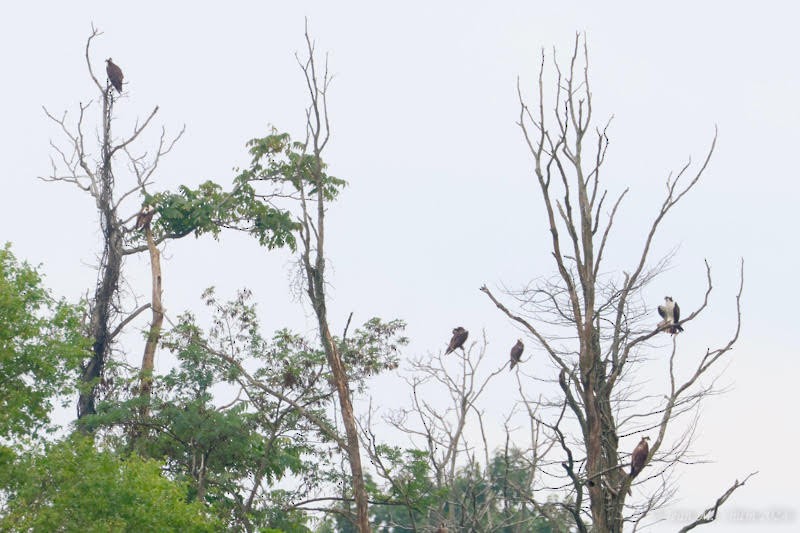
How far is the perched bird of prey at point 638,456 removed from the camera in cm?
966

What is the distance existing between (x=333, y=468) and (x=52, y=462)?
20.7 feet

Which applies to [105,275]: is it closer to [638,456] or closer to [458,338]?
[458,338]

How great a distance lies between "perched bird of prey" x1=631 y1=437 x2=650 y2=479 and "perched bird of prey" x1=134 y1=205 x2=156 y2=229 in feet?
45.0

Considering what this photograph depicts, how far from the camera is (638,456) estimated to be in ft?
31.7

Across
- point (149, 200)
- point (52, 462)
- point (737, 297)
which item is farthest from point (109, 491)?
point (737, 297)

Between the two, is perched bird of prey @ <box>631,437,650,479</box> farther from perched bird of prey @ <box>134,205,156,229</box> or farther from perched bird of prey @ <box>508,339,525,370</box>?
perched bird of prey @ <box>134,205,156,229</box>

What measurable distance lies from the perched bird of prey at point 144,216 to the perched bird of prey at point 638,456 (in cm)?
1371

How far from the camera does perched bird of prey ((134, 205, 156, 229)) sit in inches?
830

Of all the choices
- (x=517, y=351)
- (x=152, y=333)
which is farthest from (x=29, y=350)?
(x=517, y=351)

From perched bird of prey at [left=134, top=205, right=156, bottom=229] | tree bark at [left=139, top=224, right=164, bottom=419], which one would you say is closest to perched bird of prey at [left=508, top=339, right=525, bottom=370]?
tree bark at [left=139, top=224, right=164, bottom=419]

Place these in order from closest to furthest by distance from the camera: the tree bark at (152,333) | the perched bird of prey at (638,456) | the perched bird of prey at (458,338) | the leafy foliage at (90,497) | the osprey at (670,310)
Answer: the perched bird of prey at (638,456) < the osprey at (670,310) < the leafy foliage at (90,497) < the perched bird of prey at (458,338) < the tree bark at (152,333)

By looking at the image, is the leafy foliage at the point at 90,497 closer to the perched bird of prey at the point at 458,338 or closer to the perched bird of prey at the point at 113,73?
the perched bird of prey at the point at 458,338

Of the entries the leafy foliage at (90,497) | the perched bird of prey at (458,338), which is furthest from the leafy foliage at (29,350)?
the perched bird of prey at (458,338)

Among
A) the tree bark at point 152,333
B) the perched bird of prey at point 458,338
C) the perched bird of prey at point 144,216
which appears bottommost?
the perched bird of prey at point 458,338
